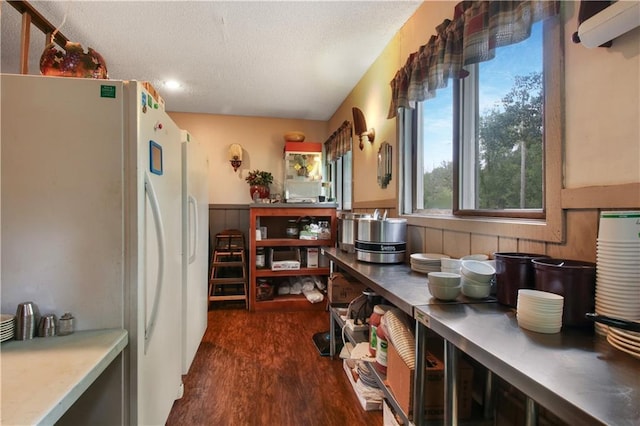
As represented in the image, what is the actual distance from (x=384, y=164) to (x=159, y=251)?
1742 mm

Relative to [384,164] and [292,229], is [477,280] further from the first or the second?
[292,229]

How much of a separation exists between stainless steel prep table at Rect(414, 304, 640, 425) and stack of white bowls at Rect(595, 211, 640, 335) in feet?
0.30

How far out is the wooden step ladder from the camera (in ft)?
11.8

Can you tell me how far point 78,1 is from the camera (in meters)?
1.91

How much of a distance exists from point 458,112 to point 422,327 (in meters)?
1.27

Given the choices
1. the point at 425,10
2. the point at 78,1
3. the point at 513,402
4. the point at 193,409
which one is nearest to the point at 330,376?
the point at 193,409

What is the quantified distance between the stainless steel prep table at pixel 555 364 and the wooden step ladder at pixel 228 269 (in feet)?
9.90

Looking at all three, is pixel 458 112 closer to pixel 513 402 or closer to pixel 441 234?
pixel 441 234

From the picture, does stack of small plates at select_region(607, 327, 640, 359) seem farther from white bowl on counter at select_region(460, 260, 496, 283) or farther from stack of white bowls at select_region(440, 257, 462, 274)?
stack of white bowls at select_region(440, 257, 462, 274)

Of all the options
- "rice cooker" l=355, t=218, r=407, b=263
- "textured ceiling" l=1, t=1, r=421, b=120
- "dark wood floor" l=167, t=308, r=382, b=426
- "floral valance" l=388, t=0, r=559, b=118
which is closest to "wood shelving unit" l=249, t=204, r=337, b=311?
"dark wood floor" l=167, t=308, r=382, b=426

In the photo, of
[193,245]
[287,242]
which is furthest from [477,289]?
[287,242]

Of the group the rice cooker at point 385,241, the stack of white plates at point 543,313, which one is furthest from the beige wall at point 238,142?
the stack of white plates at point 543,313

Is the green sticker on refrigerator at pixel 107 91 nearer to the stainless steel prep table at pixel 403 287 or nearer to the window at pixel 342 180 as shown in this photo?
the stainless steel prep table at pixel 403 287

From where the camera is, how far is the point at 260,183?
414 centimetres
